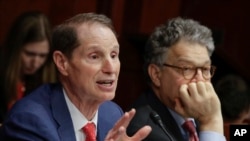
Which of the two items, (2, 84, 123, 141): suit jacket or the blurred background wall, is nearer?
(2, 84, 123, 141): suit jacket

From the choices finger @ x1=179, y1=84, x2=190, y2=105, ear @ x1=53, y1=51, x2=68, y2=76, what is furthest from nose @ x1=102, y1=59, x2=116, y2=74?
finger @ x1=179, y1=84, x2=190, y2=105

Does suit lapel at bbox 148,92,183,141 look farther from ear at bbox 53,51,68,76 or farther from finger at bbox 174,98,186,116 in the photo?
ear at bbox 53,51,68,76

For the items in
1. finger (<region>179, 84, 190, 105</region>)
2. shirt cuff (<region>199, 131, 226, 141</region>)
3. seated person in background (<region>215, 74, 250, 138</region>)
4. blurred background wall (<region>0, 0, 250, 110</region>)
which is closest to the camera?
shirt cuff (<region>199, 131, 226, 141</region>)

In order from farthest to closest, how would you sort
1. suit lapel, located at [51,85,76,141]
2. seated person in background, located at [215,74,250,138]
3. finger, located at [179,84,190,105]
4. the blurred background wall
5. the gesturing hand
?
the blurred background wall → seated person in background, located at [215,74,250,138] → finger, located at [179,84,190,105] → suit lapel, located at [51,85,76,141] → the gesturing hand

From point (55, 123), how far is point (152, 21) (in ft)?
8.09

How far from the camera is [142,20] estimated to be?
436 cm

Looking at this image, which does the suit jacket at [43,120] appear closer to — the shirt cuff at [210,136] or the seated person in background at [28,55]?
the shirt cuff at [210,136]

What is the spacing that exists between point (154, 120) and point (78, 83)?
0.31 m

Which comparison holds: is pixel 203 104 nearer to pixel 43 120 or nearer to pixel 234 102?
pixel 43 120

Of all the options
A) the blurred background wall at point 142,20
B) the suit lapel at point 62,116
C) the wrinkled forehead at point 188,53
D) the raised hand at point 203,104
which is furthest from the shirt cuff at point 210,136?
the blurred background wall at point 142,20

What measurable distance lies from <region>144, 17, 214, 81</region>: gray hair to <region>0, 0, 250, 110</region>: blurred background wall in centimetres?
176

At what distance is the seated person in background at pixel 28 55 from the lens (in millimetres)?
3248

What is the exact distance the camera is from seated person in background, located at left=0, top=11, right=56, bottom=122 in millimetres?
3248

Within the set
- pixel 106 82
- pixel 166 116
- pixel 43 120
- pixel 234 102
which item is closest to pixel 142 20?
pixel 234 102
